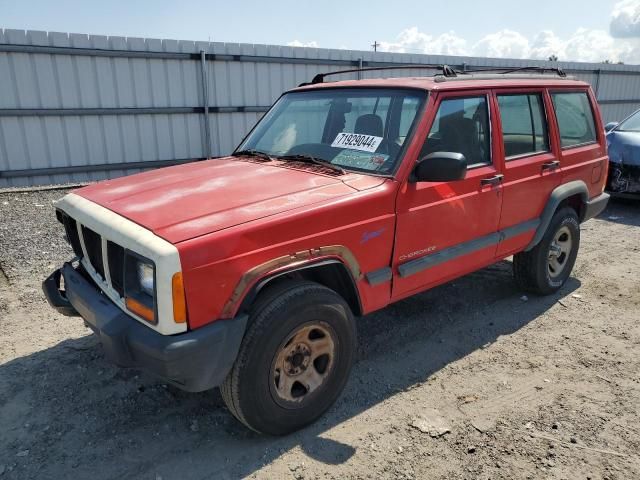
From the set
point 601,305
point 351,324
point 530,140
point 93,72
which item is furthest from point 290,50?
point 351,324

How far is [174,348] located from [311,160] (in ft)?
5.41

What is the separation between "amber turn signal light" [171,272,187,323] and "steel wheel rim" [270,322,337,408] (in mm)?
593

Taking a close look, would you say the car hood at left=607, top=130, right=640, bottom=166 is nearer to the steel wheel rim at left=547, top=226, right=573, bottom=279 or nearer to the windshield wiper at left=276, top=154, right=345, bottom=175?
the steel wheel rim at left=547, top=226, right=573, bottom=279

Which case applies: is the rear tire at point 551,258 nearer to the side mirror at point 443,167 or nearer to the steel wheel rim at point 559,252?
the steel wheel rim at point 559,252

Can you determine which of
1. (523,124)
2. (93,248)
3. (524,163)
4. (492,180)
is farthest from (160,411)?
(523,124)

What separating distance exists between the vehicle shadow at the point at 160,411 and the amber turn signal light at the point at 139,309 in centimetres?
86

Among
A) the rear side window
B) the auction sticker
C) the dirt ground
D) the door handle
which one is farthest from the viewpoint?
the rear side window

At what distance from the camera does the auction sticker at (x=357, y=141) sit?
3.29 m

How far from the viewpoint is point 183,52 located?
8969mm

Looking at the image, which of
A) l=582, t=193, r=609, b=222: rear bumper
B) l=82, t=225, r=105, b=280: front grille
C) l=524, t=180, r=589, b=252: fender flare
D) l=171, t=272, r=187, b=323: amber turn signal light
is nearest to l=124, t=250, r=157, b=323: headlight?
l=171, t=272, r=187, b=323: amber turn signal light

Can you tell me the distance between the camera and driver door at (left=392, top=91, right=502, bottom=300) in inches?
126

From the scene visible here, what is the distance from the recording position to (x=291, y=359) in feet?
9.19

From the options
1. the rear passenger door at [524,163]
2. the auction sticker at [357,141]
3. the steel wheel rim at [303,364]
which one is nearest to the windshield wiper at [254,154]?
the auction sticker at [357,141]

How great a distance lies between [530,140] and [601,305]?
1.74 meters
